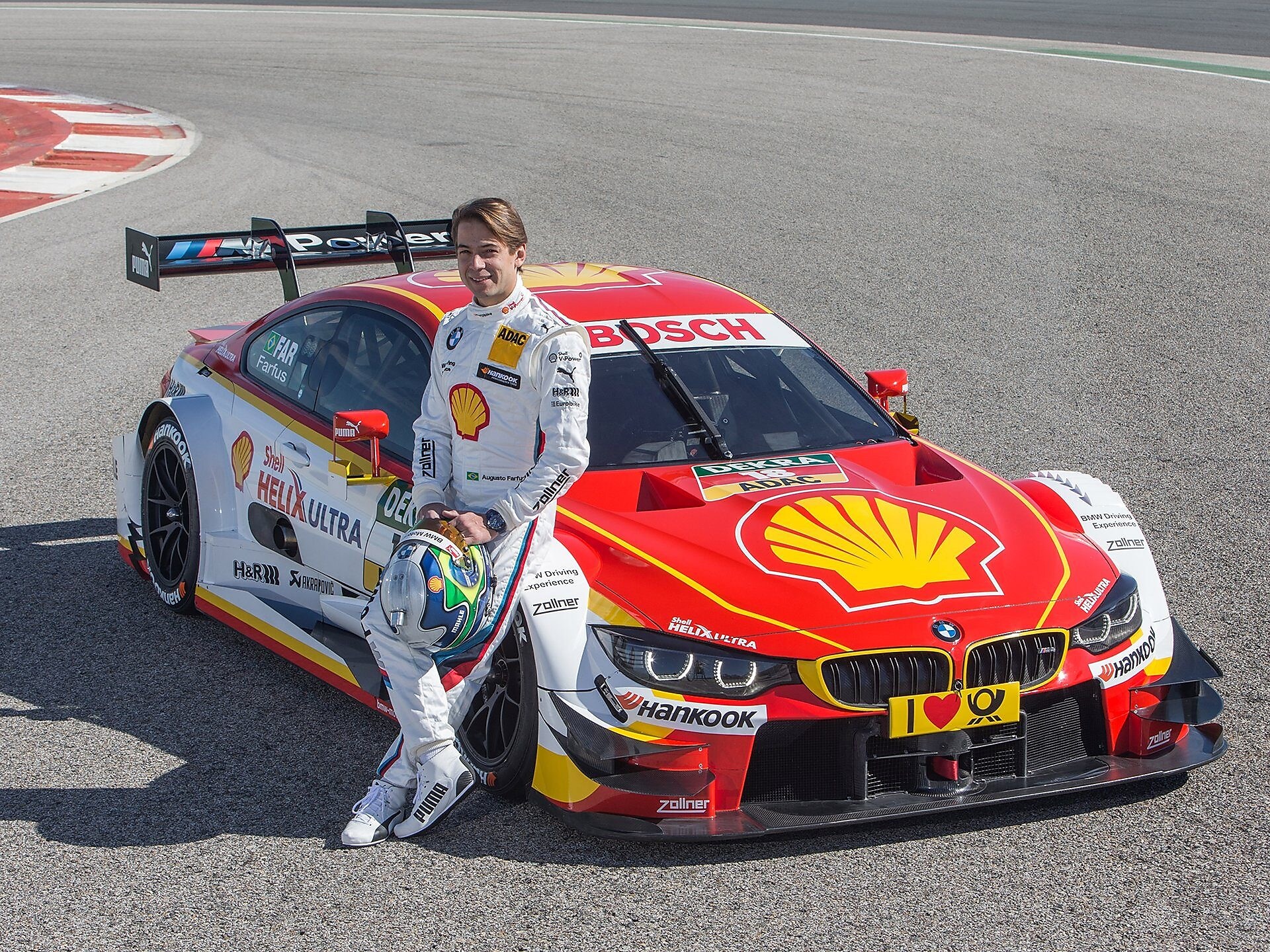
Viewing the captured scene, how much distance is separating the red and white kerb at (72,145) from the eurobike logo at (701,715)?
12.0 meters

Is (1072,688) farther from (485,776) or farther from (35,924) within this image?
(35,924)

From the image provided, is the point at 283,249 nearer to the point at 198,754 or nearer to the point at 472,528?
the point at 198,754

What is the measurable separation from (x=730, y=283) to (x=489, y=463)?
7768mm

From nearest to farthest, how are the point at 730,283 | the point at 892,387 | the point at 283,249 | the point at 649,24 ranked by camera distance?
the point at 892,387 < the point at 283,249 < the point at 730,283 < the point at 649,24

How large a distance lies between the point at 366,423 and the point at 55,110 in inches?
668

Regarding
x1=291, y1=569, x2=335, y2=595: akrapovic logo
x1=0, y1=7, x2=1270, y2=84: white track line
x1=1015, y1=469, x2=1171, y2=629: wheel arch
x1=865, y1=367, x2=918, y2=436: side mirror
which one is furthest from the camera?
x1=0, y1=7, x2=1270, y2=84: white track line

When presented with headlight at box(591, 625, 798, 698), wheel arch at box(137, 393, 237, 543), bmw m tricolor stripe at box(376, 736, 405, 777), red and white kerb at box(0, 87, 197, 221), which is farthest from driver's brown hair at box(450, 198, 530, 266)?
red and white kerb at box(0, 87, 197, 221)

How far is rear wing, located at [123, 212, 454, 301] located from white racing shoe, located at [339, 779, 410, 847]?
3.13 m

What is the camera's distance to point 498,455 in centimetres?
475

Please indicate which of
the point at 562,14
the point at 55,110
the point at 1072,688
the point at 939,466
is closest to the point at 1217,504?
the point at 939,466

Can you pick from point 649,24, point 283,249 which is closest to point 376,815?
point 283,249

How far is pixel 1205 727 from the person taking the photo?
507cm

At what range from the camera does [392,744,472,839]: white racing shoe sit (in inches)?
182

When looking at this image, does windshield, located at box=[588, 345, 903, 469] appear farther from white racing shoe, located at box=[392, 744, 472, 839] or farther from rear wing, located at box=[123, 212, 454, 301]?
rear wing, located at box=[123, 212, 454, 301]
